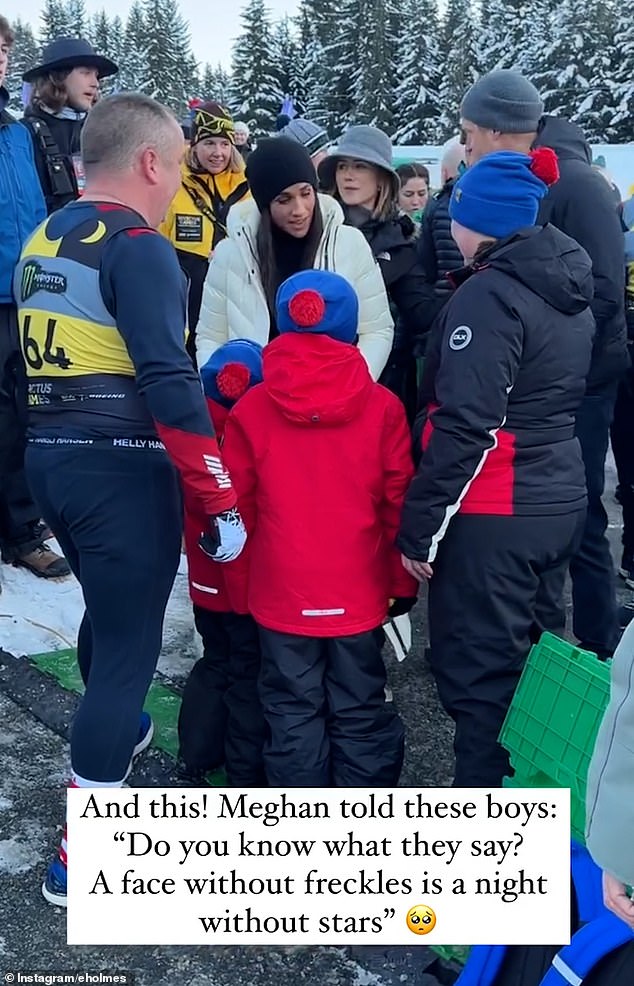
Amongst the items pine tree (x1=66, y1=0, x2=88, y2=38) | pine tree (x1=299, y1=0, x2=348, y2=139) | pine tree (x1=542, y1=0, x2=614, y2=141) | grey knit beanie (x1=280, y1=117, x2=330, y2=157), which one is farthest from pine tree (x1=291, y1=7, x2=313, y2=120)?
grey knit beanie (x1=280, y1=117, x2=330, y2=157)

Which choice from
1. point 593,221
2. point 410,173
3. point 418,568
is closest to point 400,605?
point 418,568

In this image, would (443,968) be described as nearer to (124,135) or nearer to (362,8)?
(124,135)

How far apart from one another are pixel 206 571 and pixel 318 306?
0.97m

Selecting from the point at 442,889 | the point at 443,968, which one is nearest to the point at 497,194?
the point at 442,889

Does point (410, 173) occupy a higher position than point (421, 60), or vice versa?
point (421, 60)

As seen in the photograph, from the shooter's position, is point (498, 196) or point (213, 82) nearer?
point (498, 196)

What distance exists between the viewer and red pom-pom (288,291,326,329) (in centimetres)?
245

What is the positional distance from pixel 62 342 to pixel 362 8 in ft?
174

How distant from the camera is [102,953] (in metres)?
2.30

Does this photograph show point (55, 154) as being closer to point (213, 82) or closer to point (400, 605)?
point (400, 605)

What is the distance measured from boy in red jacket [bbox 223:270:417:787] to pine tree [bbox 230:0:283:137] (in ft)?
153

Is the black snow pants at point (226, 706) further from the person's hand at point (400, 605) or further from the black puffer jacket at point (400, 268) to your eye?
the black puffer jacket at point (400, 268)

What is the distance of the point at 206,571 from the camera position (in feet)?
9.64

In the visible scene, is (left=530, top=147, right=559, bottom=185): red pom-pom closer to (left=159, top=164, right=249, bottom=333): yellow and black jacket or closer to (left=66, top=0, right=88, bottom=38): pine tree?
(left=159, top=164, right=249, bottom=333): yellow and black jacket
